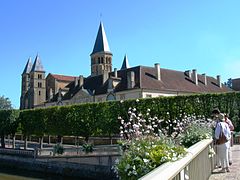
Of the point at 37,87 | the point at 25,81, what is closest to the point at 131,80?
the point at 37,87

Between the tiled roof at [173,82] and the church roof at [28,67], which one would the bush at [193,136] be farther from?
the church roof at [28,67]

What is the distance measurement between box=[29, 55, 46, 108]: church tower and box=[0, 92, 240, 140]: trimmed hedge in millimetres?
46232

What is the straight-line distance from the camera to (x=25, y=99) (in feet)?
294

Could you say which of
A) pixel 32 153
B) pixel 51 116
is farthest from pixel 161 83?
pixel 32 153

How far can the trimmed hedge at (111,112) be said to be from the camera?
29.6 metres

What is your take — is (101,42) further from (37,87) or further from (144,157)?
(144,157)

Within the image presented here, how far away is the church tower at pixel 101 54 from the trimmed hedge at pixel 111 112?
4660 centimetres

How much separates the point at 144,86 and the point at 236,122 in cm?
2196

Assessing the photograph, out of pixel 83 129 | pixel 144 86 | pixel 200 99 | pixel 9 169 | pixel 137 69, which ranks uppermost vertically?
pixel 137 69

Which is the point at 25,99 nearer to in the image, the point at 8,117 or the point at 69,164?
the point at 8,117

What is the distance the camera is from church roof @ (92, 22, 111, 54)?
84062 mm

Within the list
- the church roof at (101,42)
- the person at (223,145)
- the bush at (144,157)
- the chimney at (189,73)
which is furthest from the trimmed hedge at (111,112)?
the church roof at (101,42)

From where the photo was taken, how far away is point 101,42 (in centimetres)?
8412

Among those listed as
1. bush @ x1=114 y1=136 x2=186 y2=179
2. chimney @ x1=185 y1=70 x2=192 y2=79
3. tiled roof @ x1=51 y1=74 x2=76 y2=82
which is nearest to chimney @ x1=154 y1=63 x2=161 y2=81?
chimney @ x1=185 y1=70 x2=192 y2=79
